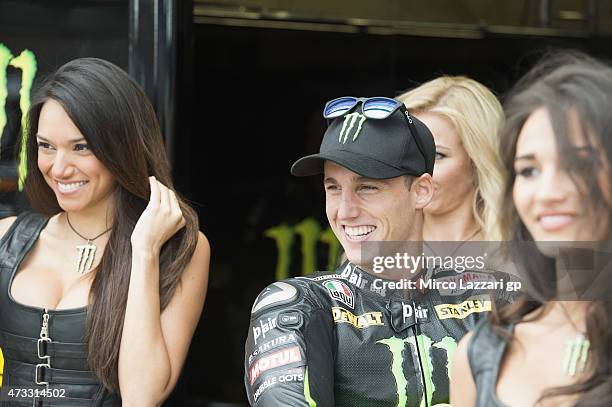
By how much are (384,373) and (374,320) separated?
→ 0.41 ft

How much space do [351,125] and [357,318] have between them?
43 centimetres

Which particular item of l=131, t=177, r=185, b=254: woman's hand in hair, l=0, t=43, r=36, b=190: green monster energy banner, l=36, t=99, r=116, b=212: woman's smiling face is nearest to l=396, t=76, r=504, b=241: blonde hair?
l=131, t=177, r=185, b=254: woman's hand in hair

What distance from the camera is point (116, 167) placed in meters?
2.87

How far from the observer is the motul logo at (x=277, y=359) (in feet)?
7.23

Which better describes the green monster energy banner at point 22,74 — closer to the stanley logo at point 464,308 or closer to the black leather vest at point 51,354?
the black leather vest at point 51,354

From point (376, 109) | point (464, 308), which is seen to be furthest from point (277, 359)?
point (376, 109)

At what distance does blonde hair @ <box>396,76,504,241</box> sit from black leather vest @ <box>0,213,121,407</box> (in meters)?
1.30

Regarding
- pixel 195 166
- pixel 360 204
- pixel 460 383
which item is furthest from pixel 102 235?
pixel 195 166

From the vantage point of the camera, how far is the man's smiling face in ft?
7.97

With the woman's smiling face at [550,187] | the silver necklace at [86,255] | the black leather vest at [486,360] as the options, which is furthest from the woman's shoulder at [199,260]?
the woman's smiling face at [550,187]

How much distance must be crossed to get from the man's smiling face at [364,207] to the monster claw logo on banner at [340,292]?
0.08 metres

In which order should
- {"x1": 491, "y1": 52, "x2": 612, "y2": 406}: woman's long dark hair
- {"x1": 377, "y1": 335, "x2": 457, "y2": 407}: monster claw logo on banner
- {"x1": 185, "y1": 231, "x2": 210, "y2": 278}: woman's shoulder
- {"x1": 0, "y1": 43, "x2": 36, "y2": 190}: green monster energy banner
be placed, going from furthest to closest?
1. {"x1": 0, "y1": 43, "x2": 36, "y2": 190}: green monster energy banner
2. {"x1": 185, "y1": 231, "x2": 210, "y2": 278}: woman's shoulder
3. {"x1": 377, "y1": 335, "x2": 457, "y2": 407}: monster claw logo on banner
4. {"x1": 491, "y1": 52, "x2": 612, "y2": 406}: woman's long dark hair

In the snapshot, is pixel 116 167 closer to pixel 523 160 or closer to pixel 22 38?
pixel 22 38

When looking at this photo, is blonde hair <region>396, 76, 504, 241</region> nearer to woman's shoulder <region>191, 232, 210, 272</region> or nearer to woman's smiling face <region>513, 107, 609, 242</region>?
woman's shoulder <region>191, 232, 210, 272</region>
